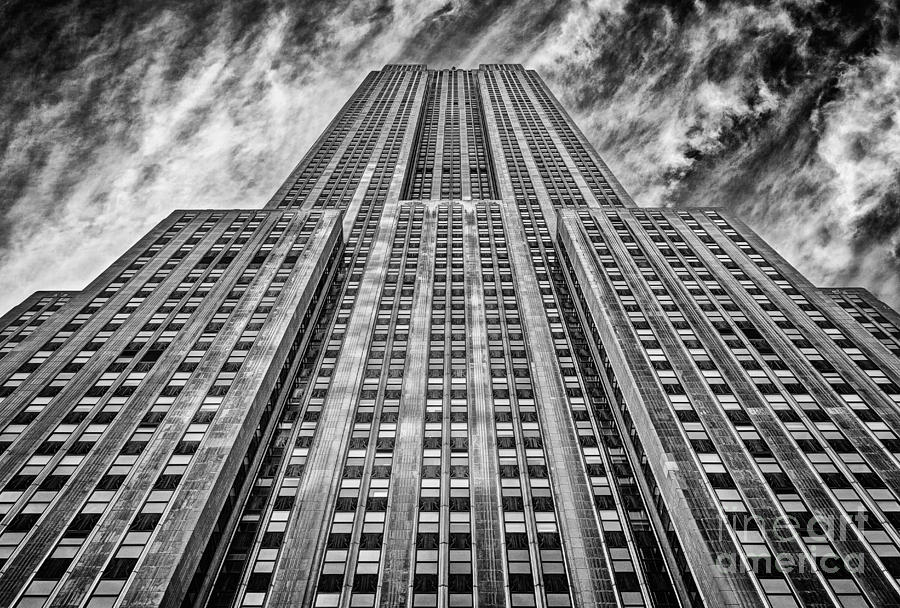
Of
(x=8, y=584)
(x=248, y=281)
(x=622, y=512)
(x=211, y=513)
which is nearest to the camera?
(x=8, y=584)

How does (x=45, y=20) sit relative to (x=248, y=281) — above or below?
above

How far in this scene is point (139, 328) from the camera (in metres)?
63.1

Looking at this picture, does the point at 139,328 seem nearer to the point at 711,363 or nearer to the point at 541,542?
the point at 541,542

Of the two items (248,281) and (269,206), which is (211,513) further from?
(269,206)

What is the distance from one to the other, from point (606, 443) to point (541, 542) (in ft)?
48.7

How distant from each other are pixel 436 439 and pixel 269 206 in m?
73.6

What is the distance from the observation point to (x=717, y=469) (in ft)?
147

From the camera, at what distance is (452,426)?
55.5 metres

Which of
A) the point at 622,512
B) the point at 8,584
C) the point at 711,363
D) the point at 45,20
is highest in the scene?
the point at 45,20

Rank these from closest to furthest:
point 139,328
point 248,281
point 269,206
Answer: point 139,328, point 248,281, point 269,206

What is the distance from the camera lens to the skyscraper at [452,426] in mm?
40125

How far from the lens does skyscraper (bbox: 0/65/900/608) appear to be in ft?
132

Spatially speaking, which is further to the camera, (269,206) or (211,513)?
A: (269,206)

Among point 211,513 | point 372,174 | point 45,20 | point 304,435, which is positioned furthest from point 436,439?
point 372,174
